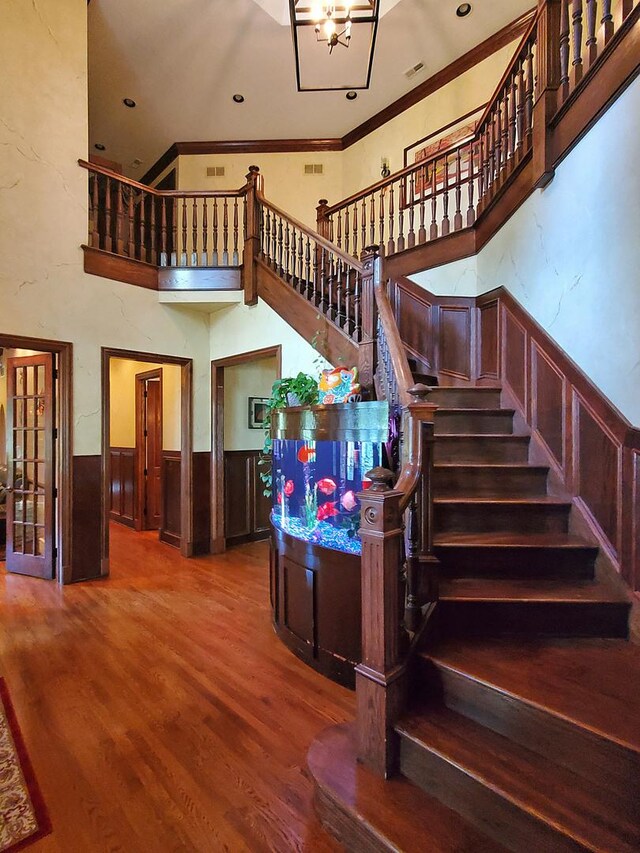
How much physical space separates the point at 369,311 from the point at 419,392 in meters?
1.19

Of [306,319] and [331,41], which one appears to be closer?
[331,41]

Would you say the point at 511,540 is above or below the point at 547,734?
above

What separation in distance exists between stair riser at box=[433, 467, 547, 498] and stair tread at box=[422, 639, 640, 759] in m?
0.96

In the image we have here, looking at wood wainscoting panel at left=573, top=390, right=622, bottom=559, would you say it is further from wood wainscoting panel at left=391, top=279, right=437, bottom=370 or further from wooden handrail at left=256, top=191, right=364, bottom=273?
wooden handrail at left=256, top=191, right=364, bottom=273

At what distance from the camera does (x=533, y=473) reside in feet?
8.93

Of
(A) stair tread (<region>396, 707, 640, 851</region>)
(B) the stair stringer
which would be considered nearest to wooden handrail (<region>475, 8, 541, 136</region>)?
(B) the stair stringer

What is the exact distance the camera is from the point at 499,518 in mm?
2502

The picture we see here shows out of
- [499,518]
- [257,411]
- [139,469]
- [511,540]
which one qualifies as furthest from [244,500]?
[511,540]

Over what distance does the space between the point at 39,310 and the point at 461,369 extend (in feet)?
12.9

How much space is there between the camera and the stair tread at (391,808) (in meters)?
1.33

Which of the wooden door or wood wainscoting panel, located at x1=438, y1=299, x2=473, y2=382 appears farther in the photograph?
the wooden door

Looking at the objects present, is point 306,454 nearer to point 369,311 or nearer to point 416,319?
point 369,311

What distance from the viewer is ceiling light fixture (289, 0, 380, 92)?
305 centimetres

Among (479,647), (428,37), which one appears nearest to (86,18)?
(428,37)
